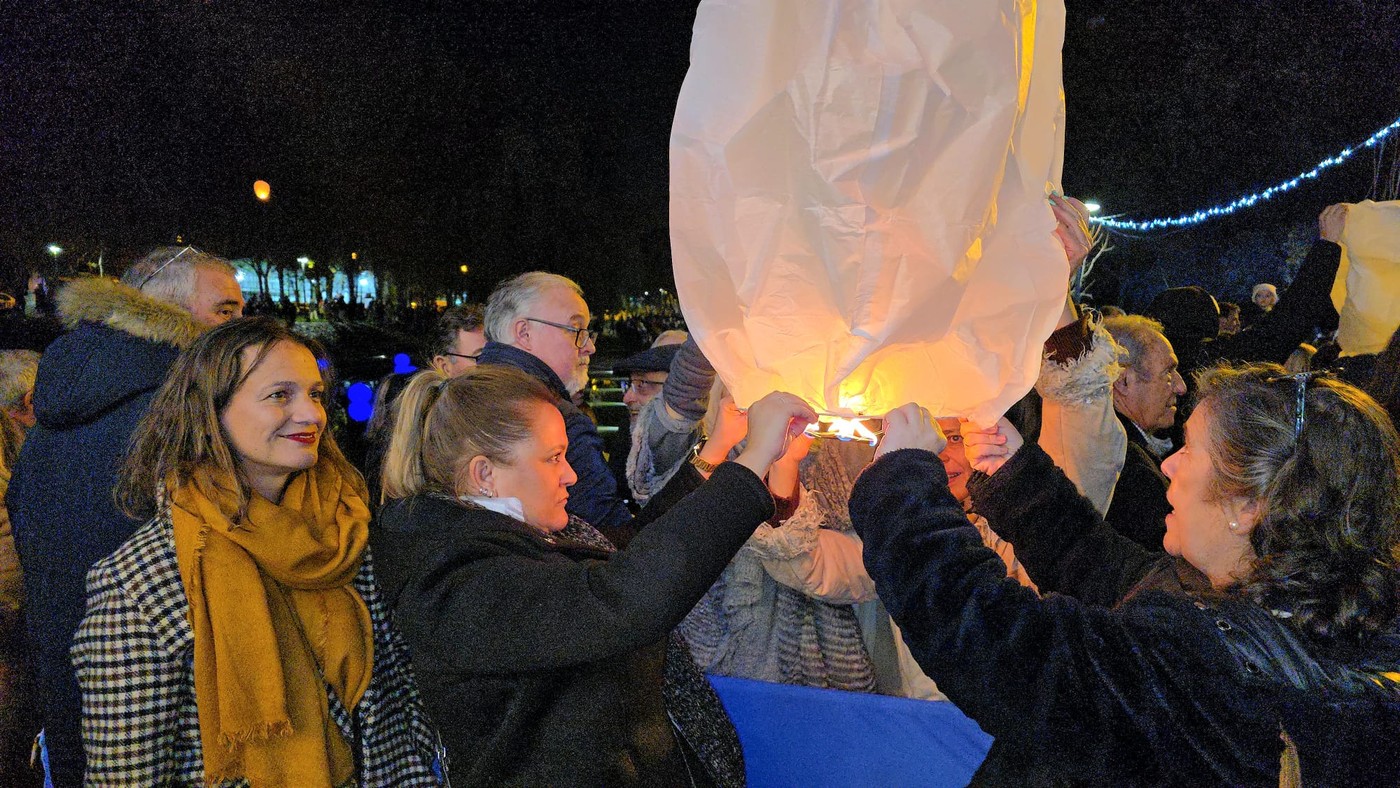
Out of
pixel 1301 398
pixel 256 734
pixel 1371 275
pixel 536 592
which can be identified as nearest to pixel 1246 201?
pixel 1371 275

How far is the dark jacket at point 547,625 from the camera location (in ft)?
4.11

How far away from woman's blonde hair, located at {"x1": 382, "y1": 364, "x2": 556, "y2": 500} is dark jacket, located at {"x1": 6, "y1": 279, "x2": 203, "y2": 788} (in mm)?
995

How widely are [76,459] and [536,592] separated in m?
1.73

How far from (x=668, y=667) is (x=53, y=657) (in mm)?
1767

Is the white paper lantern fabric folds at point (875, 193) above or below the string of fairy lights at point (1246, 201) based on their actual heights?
below

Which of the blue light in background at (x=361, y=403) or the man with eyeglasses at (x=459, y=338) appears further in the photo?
the blue light in background at (x=361, y=403)

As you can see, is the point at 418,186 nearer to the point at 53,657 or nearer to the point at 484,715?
the point at 53,657

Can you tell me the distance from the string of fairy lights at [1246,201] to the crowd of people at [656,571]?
6.57 metres

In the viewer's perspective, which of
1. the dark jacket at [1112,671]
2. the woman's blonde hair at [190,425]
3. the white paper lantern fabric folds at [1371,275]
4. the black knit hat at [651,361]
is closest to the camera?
the dark jacket at [1112,671]

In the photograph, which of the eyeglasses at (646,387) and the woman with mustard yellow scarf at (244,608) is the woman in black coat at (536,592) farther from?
the eyeglasses at (646,387)

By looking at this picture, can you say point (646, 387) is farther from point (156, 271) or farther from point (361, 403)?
point (361, 403)

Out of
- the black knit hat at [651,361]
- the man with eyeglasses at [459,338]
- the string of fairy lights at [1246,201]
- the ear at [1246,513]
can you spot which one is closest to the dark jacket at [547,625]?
the ear at [1246,513]

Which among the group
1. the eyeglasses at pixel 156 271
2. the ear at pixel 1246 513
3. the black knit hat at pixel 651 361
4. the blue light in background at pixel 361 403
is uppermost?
the eyeglasses at pixel 156 271

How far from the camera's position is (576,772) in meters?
1.34
